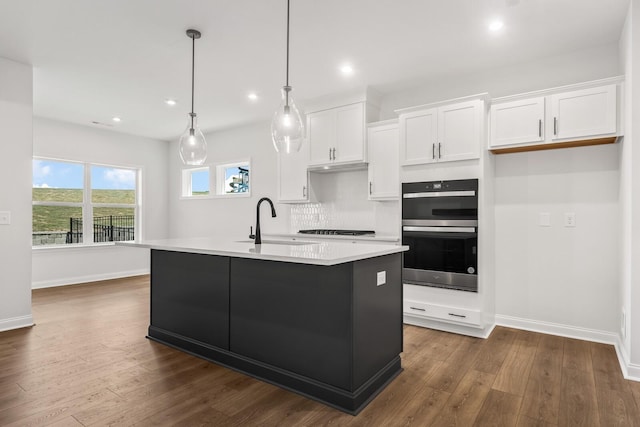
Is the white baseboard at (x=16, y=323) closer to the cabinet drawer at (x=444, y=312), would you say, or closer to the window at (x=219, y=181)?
the window at (x=219, y=181)

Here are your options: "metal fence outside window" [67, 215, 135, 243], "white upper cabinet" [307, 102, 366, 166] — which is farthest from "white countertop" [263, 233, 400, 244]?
"metal fence outside window" [67, 215, 135, 243]

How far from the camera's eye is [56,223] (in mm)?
6145

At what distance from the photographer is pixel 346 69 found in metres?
3.89

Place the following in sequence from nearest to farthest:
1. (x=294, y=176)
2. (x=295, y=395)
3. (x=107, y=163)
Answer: (x=295, y=395)
(x=294, y=176)
(x=107, y=163)

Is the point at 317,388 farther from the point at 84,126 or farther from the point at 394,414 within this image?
the point at 84,126

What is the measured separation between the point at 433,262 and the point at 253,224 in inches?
132

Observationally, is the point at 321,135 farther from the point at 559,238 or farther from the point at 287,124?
the point at 559,238

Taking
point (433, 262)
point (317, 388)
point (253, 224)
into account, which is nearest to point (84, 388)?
point (317, 388)

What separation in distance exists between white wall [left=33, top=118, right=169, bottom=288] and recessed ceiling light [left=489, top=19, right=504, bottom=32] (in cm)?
633

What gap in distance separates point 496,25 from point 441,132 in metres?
1.06

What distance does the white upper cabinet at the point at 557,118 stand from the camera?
307 centimetres

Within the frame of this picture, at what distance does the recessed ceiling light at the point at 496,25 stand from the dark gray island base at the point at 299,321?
202 cm

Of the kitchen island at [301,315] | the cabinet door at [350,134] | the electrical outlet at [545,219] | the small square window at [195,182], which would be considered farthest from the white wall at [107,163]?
the electrical outlet at [545,219]

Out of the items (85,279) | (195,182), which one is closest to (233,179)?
(195,182)
